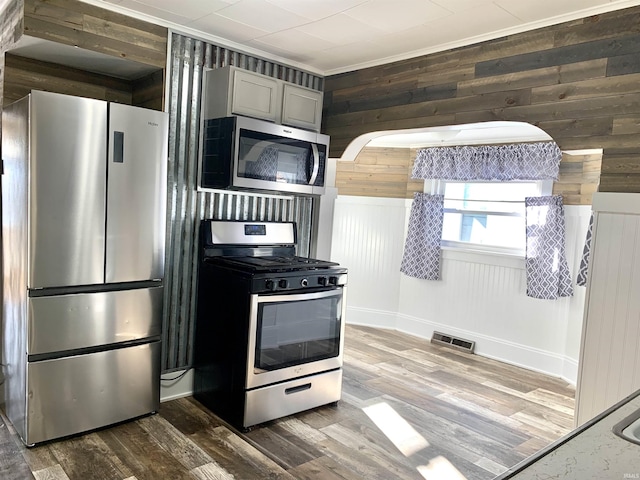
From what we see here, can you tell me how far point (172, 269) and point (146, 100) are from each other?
3.69 ft

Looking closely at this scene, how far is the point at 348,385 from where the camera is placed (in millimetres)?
3719

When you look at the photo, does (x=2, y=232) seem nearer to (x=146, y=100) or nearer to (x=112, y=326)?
(x=112, y=326)

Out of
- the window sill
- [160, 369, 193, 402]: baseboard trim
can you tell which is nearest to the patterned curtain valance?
the window sill

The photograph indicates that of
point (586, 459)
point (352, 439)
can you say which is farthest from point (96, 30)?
point (586, 459)

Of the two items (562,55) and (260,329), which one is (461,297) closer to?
(260,329)

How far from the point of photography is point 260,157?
10.2 ft

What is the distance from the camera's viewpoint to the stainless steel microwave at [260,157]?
2.98m

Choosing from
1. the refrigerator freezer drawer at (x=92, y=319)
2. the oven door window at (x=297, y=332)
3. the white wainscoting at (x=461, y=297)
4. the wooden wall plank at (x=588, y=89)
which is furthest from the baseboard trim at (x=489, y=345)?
the refrigerator freezer drawer at (x=92, y=319)

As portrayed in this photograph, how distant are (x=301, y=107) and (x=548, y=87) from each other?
5.18 ft

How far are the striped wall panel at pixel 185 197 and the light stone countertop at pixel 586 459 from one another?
2.54 metres

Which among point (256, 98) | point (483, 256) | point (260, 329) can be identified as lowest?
point (260, 329)

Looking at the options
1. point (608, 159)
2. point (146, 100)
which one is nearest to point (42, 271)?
point (146, 100)

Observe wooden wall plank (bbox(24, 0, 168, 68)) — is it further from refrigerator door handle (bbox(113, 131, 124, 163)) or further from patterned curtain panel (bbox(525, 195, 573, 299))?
patterned curtain panel (bbox(525, 195, 573, 299))

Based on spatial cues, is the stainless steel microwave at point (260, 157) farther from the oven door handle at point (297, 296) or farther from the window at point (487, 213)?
the window at point (487, 213)
